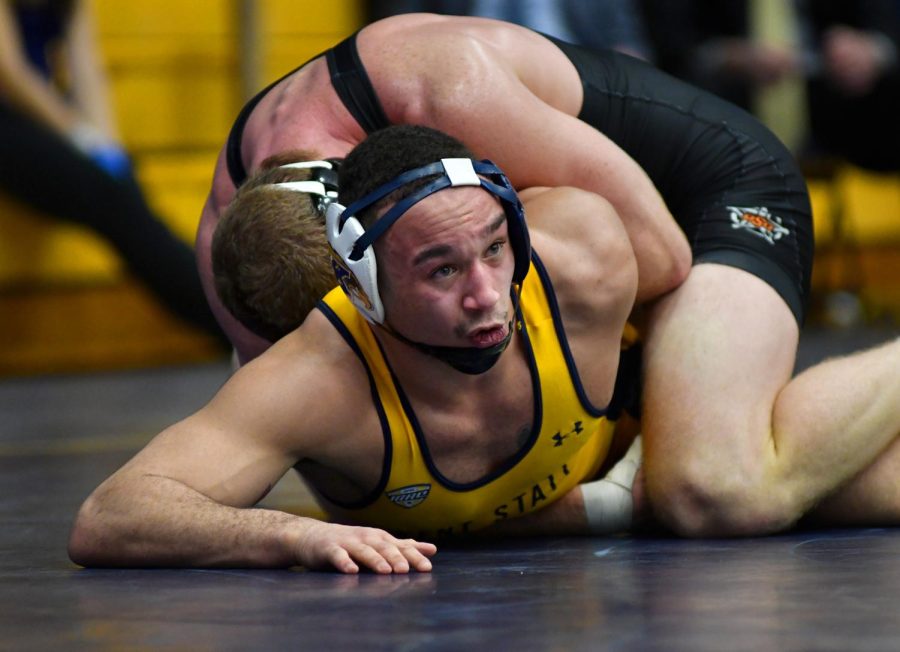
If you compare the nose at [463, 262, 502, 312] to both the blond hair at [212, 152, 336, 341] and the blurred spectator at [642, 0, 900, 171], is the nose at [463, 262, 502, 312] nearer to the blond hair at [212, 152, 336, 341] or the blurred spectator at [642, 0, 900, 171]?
the blond hair at [212, 152, 336, 341]

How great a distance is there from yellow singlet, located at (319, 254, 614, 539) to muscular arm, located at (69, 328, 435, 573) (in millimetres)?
120

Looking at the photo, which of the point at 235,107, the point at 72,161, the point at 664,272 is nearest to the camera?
the point at 664,272

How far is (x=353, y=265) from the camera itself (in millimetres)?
2902

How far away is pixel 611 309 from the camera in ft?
10.6

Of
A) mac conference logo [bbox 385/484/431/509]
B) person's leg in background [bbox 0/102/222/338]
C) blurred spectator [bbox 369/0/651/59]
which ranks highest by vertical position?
blurred spectator [bbox 369/0/651/59]

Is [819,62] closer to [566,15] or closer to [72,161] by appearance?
[566,15]

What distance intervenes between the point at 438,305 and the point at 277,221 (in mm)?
399

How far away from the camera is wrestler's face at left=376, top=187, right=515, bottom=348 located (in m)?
2.84

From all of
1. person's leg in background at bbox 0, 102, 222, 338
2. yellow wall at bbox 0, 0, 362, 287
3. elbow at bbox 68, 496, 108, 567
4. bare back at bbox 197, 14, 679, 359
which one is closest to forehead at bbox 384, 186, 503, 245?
bare back at bbox 197, 14, 679, 359

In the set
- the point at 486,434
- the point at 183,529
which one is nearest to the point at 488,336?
the point at 486,434

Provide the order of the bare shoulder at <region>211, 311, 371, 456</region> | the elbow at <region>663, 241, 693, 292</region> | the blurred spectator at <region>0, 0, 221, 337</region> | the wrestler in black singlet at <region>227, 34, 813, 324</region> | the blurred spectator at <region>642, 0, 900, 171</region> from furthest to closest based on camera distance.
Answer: the blurred spectator at <region>642, 0, 900, 171</region>, the blurred spectator at <region>0, 0, 221, 337</region>, the wrestler in black singlet at <region>227, 34, 813, 324</region>, the elbow at <region>663, 241, 693, 292</region>, the bare shoulder at <region>211, 311, 371, 456</region>

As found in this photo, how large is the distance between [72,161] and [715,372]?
4170mm

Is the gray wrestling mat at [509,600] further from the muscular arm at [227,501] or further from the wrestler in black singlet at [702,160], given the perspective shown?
the wrestler in black singlet at [702,160]

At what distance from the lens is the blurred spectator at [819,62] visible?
8.33 m
